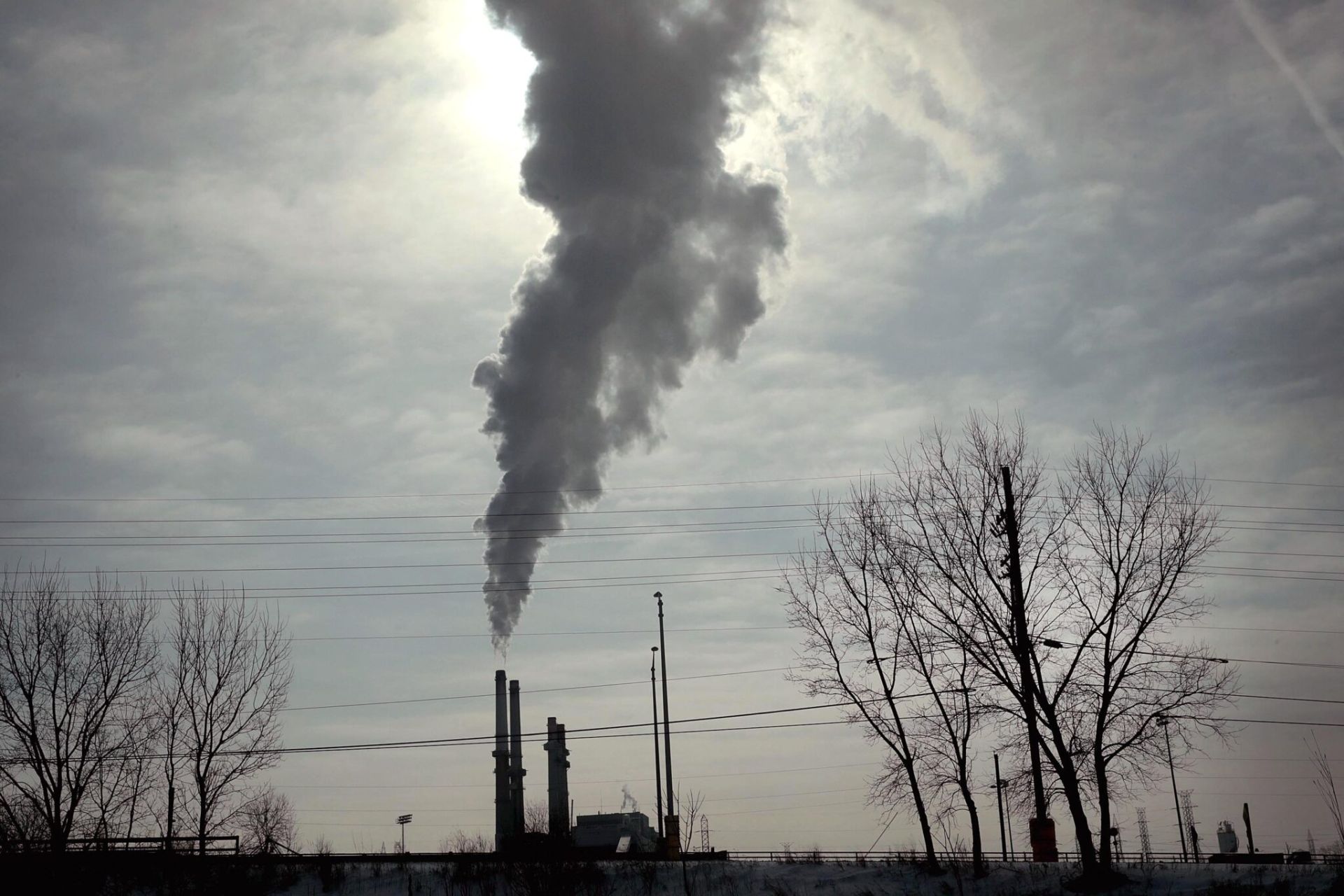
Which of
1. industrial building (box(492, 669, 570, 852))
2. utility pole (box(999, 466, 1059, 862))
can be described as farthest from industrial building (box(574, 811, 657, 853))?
utility pole (box(999, 466, 1059, 862))

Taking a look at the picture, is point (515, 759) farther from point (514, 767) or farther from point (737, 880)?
point (737, 880)

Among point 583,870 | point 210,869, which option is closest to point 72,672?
point 210,869

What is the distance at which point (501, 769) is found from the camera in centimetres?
4516

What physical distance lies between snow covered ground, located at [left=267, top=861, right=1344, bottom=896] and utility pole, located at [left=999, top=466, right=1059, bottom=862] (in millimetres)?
676

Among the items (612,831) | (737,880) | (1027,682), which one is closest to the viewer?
(1027,682)

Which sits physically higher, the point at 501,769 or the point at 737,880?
→ the point at 501,769

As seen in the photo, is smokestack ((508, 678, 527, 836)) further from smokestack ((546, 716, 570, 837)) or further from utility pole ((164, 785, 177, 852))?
utility pole ((164, 785, 177, 852))

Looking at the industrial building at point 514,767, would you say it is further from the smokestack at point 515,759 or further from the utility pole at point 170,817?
the utility pole at point 170,817

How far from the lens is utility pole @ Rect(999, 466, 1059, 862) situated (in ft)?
85.2

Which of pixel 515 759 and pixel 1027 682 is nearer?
pixel 1027 682

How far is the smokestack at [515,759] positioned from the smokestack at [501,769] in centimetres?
20

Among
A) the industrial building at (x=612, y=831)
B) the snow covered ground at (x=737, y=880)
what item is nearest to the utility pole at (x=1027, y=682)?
the snow covered ground at (x=737, y=880)

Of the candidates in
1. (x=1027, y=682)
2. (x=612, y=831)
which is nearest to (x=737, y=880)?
(x=1027, y=682)

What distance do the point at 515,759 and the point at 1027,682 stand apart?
26.2 meters
